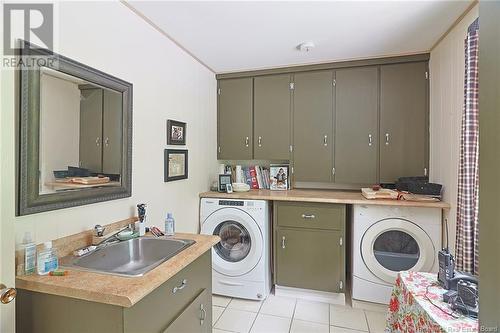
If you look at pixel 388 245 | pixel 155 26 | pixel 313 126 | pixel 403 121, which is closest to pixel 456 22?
pixel 403 121

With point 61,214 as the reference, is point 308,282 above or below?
below

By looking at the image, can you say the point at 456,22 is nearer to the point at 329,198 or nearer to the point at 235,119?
the point at 329,198

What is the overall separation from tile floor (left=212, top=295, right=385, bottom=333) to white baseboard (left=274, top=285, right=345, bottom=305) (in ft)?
0.14

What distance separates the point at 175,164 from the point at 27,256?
4.14 feet

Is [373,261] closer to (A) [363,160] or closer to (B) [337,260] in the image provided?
(B) [337,260]

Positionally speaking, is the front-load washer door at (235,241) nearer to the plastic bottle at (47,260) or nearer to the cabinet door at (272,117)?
the cabinet door at (272,117)

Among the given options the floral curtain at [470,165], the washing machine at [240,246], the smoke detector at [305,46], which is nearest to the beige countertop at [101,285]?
the washing machine at [240,246]

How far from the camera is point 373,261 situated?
2.34m

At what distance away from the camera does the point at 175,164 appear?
7.47ft

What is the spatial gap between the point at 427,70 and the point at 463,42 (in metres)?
0.71

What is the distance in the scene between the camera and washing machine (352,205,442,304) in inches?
87.1

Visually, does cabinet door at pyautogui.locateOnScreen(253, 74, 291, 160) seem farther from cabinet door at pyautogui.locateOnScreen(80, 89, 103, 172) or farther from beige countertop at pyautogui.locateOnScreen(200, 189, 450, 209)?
cabinet door at pyautogui.locateOnScreen(80, 89, 103, 172)

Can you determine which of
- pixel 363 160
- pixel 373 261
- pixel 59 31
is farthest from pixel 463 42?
pixel 59 31

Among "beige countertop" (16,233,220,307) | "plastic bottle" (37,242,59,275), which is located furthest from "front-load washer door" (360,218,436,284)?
"plastic bottle" (37,242,59,275)
